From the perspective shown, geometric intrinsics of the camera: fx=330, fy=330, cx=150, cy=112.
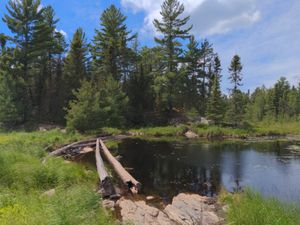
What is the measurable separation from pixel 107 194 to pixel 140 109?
36.1m

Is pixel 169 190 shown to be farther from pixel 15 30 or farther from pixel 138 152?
pixel 15 30

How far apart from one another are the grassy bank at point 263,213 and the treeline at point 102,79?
25765 mm

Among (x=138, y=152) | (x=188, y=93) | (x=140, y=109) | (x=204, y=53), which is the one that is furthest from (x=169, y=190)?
(x=204, y=53)

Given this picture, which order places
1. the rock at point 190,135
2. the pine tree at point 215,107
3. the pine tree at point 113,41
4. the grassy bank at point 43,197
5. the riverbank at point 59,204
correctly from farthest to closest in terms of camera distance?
the pine tree at point 113,41 < the pine tree at point 215,107 < the rock at point 190,135 < the riverbank at point 59,204 < the grassy bank at point 43,197

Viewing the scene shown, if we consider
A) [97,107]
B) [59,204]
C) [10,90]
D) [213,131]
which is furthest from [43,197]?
[10,90]

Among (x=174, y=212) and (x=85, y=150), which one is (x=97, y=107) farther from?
(x=174, y=212)

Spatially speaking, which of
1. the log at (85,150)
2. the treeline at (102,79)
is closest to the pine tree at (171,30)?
the treeline at (102,79)

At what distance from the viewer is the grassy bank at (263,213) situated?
23.6 ft

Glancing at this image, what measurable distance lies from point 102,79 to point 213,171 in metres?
28.6

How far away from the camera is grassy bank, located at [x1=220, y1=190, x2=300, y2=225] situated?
7.20m

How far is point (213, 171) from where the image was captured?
17953 millimetres

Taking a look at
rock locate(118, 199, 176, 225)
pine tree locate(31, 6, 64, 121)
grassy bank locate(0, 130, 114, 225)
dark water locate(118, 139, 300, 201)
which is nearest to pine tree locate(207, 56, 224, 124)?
dark water locate(118, 139, 300, 201)

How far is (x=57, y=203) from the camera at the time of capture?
22.0 feet

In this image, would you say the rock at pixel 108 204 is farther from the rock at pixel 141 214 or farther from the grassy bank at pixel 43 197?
the grassy bank at pixel 43 197
